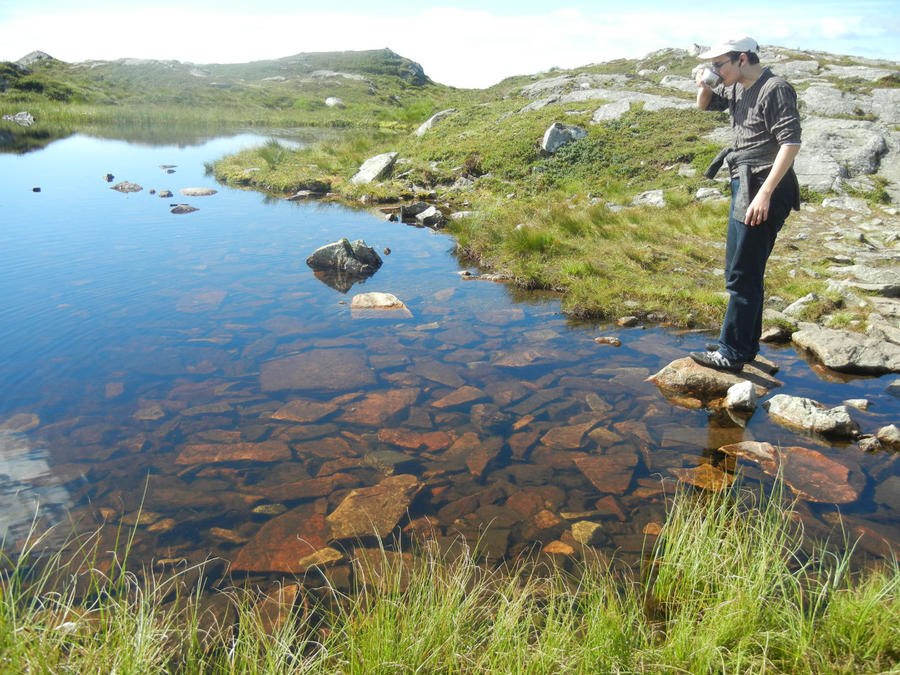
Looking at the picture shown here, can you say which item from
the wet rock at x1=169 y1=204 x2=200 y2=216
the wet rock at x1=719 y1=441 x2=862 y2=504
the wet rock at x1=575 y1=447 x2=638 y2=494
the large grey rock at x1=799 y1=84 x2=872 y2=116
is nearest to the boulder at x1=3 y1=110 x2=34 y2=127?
the wet rock at x1=169 y1=204 x2=200 y2=216

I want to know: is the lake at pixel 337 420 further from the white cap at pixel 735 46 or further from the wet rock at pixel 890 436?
the white cap at pixel 735 46

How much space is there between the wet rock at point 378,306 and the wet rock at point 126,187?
40.6 feet

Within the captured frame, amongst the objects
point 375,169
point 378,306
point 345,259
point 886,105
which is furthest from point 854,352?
point 886,105

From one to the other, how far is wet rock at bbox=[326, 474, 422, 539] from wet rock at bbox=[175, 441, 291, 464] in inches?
35.6

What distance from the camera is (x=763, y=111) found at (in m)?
4.81

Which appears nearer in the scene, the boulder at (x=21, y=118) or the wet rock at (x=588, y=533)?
the wet rock at (x=588, y=533)

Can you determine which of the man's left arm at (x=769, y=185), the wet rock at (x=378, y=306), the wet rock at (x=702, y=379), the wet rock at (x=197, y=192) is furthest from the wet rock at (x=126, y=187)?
the man's left arm at (x=769, y=185)

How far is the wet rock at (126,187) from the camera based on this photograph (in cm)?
1691

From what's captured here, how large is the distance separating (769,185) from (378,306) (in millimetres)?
5383

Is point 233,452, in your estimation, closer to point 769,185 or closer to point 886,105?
point 769,185

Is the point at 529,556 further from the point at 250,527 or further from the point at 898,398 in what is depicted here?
the point at 898,398

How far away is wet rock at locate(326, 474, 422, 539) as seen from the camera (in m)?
3.80

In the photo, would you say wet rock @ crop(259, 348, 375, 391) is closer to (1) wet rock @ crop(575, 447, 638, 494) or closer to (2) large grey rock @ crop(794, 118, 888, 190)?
(1) wet rock @ crop(575, 447, 638, 494)

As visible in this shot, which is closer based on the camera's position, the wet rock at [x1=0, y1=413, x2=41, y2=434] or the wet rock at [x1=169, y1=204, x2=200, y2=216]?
the wet rock at [x1=0, y1=413, x2=41, y2=434]
